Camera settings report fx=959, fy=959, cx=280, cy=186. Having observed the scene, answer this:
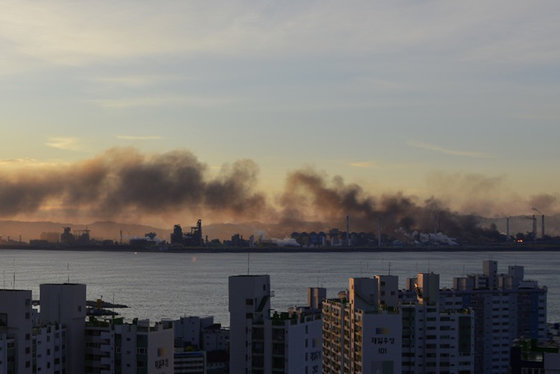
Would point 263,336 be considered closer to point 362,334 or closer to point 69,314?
point 69,314

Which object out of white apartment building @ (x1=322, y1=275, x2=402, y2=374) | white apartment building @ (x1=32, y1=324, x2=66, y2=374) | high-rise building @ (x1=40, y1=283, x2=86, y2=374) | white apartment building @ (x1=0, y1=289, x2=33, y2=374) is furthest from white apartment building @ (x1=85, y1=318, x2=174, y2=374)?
white apartment building @ (x1=322, y1=275, x2=402, y2=374)

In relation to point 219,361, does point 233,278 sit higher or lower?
higher

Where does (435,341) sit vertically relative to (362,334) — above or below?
below

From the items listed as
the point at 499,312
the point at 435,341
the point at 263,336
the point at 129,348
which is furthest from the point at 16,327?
the point at 499,312

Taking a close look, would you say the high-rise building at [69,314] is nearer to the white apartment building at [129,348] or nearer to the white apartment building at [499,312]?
the white apartment building at [129,348]

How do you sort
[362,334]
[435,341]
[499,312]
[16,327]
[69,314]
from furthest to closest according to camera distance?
1. [499,312]
2. [435,341]
3. [362,334]
4. [69,314]
5. [16,327]

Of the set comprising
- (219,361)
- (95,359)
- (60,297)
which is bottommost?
(219,361)

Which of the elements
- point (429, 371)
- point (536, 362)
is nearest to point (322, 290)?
point (429, 371)

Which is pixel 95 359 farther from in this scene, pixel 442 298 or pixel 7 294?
pixel 442 298
